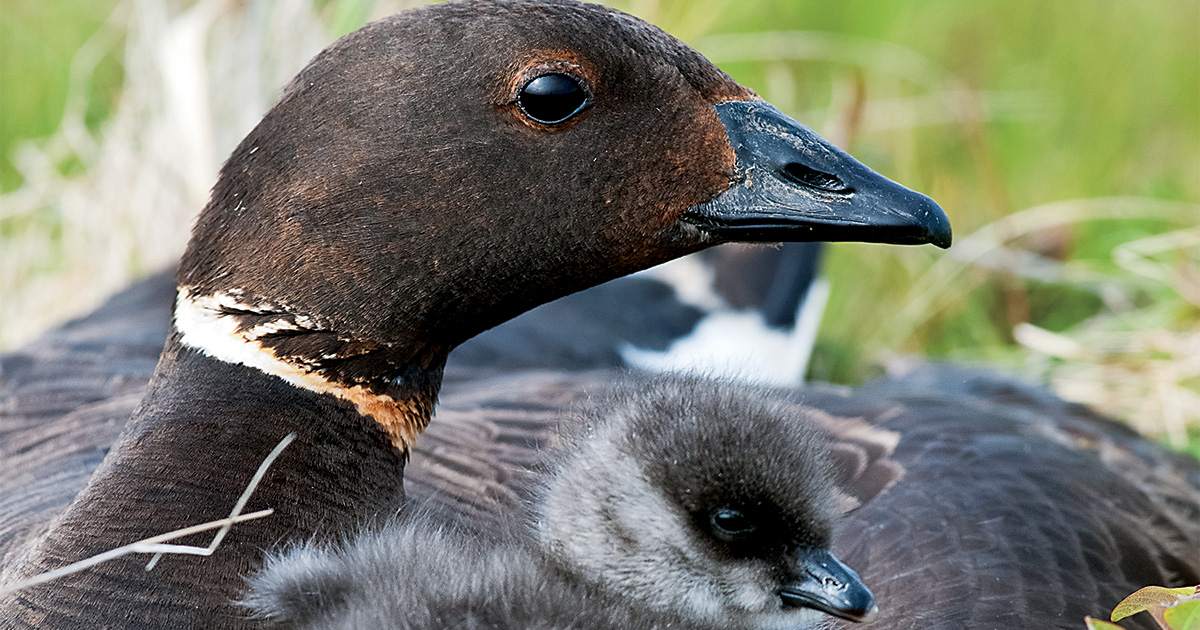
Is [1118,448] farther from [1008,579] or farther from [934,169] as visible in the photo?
[934,169]

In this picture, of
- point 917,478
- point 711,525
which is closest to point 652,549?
point 711,525

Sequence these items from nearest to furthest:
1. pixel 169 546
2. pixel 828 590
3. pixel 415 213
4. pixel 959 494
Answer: pixel 169 546, pixel 828 590, pixel 415 213, pixel 959 494

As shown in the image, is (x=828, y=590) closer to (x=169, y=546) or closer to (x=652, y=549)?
(x=652, y=549)

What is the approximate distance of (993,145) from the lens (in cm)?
603

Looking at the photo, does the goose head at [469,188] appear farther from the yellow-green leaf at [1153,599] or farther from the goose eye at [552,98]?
the yellow-green leaf at [1153,599]

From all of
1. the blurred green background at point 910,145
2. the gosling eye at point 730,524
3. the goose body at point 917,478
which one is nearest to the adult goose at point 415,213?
the goose body at point 917,478

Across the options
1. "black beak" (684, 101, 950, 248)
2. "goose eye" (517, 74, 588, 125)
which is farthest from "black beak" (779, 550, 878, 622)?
"goose eye" (517, 74, 588, 125)

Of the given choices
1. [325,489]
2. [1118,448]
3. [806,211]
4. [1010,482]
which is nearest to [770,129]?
[806,211]

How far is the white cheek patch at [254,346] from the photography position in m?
2.19

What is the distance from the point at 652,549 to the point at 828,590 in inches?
10.5

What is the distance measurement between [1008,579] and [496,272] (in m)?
1.13

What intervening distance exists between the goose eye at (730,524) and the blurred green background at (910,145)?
2473 millimetres

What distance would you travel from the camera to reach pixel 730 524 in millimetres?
2061

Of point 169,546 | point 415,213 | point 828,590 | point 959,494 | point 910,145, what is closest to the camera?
point 169,546
